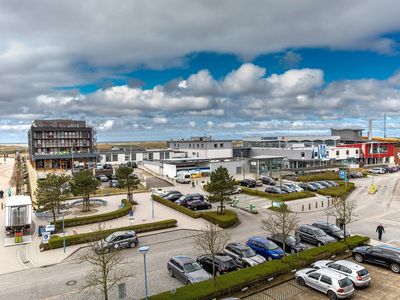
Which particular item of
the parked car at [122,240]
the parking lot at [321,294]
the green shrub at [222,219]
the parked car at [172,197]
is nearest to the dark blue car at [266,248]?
the parking lot at [321,294]

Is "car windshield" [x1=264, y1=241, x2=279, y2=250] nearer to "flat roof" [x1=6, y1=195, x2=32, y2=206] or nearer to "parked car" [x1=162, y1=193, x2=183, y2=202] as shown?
"parked car" [x1=162, y1=193, x2=183, y2=202]

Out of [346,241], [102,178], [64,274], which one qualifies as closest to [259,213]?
[346,241]

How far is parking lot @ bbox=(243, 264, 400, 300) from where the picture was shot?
18.6m

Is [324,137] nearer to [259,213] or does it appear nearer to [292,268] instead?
[259,213]

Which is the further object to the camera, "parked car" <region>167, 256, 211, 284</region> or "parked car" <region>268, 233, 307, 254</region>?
"parked car" <region>268, 233, 307, 254</region>

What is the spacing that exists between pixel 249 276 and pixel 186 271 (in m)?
4.00

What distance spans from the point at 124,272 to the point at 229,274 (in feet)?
25.6

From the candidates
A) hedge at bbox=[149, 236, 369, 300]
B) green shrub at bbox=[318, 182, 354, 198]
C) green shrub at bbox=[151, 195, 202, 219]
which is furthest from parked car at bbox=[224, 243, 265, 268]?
green shrub at bbox=[318, 182, 354, 198]

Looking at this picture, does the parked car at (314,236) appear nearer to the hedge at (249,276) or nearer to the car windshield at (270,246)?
the hedge at (249,276)

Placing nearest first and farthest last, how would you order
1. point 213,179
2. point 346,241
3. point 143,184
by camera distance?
point 346,241 → point 213,179 → point 143,184

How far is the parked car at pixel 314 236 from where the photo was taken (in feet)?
90.4

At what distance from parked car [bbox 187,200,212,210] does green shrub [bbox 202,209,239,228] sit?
13.9 ft

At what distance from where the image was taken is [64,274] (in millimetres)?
22797

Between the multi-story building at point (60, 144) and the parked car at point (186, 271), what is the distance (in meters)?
69.9
